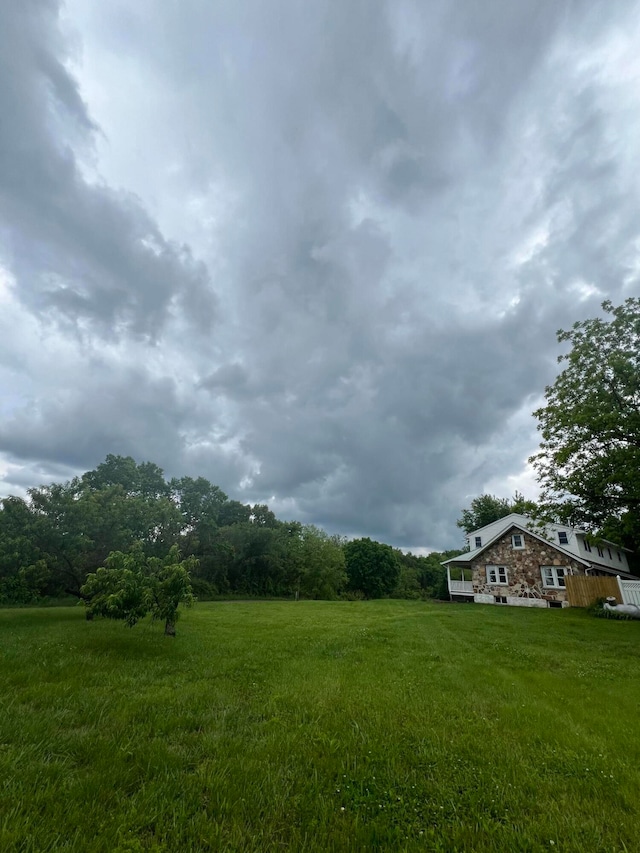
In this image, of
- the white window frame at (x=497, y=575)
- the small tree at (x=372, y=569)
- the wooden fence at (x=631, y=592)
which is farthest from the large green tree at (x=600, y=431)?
the small tree at (x=372, y=569)

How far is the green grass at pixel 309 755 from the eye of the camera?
3246 mm

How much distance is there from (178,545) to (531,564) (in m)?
30.7

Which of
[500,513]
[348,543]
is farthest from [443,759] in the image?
[348,543]

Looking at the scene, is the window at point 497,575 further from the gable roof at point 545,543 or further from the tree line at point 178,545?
the tree line at point 178,545

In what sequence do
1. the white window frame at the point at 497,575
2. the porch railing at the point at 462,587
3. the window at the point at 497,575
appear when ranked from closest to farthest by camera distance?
the white window frame at the point at 497,575, the window at the point at 497,575, the porch railing at the point at 462,587

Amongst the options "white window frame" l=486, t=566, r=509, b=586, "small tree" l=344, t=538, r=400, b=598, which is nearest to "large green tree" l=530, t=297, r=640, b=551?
"white window frame" l=486, t=566, r=509, b=586

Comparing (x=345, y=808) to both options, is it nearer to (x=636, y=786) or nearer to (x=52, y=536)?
(x=636, y=786)

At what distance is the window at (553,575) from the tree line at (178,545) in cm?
2805

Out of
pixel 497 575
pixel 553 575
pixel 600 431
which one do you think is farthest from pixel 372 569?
pixel 600 431

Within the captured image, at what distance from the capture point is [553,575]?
30.6m

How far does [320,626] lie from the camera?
17062mm

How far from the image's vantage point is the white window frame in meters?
33.3

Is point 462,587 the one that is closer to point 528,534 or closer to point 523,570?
point 523,570

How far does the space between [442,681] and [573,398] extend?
17.7 meters
